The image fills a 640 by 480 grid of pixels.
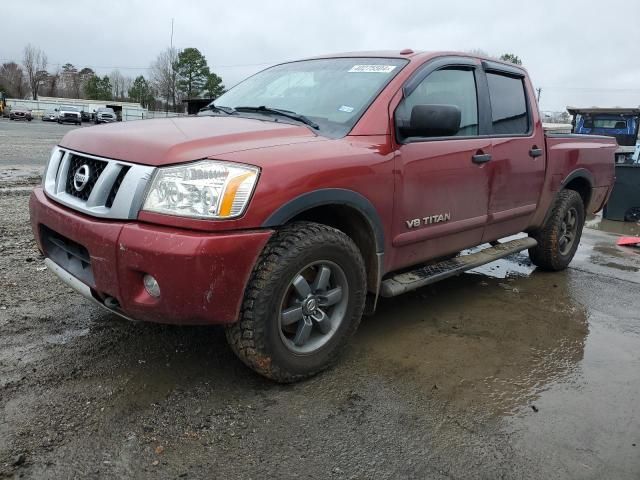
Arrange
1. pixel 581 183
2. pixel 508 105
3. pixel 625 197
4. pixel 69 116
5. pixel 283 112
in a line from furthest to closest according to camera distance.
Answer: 1. pixel 69 116
2. pixel 625 197
3. pixel 581 183
4. pixel 508 105
5. pixel 283 112

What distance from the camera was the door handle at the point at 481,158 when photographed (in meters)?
3.67

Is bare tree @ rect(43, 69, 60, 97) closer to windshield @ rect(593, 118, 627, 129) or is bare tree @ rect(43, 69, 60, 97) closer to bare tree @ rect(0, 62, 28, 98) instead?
bare tree @ rect(0, 62, 28, 98)

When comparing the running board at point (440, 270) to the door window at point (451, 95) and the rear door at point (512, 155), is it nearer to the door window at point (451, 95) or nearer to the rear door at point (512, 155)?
the rear door at point (512, 155)

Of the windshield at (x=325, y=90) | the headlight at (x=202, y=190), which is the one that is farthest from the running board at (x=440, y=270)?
the headlight at (x=202, y=190)

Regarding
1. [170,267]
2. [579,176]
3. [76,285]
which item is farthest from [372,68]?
[579,176]

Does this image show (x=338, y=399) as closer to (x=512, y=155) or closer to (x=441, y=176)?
(x=441, y=176)

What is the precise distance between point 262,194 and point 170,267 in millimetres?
520

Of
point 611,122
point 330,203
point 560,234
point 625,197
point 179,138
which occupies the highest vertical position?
point 611,122

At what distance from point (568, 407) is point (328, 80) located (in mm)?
2409

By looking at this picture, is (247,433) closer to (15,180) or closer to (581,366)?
(581,366)

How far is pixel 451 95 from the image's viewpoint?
374 cm

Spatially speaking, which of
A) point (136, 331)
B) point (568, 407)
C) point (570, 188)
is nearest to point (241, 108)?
point (136, 331)

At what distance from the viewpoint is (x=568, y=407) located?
9.22 feet

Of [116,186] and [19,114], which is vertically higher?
[116,186]
